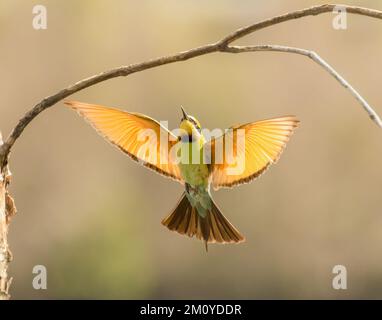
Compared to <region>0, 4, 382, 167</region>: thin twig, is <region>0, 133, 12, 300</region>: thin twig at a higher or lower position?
lower

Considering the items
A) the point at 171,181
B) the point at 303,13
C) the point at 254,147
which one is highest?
the point at 171,181

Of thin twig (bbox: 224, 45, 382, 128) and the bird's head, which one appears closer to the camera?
thin twig (bbox: 224, 45, 382, 128)

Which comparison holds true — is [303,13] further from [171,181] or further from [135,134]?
[171,181]

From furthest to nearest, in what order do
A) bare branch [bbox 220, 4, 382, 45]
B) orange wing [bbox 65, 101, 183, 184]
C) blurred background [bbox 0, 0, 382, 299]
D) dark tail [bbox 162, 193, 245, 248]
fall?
blurred background [bbox 0, 0, 382, 299] → dark tail [bbox 162, 193, 245, 248] → orange wing [bbox 65, 101, 183, 184] → bare branch [bbox 220, 4, 382, 45]

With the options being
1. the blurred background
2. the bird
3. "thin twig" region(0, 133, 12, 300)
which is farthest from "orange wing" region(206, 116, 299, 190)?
the blurred background

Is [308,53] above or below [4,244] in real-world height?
above

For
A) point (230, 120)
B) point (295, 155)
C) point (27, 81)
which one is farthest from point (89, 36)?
point (295, 155)

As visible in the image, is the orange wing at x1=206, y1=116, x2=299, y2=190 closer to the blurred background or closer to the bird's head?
the bird's head

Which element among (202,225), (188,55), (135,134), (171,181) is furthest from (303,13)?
(171,181)
